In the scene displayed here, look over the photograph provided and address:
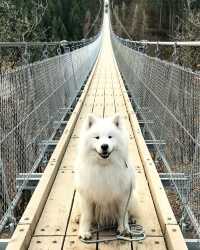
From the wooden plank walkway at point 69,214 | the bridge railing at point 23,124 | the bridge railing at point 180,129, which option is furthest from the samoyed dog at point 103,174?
the bridge railing at point 23,124

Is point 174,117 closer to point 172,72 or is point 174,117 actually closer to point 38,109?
point 172,72

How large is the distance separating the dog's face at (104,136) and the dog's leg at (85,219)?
0.34m

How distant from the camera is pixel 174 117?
3.92 metres

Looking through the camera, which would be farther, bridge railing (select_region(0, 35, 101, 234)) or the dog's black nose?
bridge railing (select_region(0, 35, 101, 234))

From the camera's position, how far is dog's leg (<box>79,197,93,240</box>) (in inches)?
114

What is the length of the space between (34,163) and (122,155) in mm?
1747

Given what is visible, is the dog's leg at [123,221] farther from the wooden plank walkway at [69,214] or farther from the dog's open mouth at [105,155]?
the dog's open mouth at [105,155]

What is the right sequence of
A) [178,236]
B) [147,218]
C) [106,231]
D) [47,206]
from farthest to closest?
1. [47,206]
2. [147,218]
3. [106,231]
4. [178,236]

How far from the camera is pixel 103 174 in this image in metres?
2.81

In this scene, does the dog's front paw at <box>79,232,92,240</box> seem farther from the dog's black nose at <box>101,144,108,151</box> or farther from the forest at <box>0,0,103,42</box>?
the forest at <box>0,0,103,42</box>

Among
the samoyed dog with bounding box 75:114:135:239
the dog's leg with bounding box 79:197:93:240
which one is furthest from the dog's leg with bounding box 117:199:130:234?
the dog's leg with bounding box 79:197:93:240

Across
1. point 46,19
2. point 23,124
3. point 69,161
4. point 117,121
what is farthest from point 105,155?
point 46,19

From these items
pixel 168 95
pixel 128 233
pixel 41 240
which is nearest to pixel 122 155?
pixel 128 233

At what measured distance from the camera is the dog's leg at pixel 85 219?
2.88 metres
